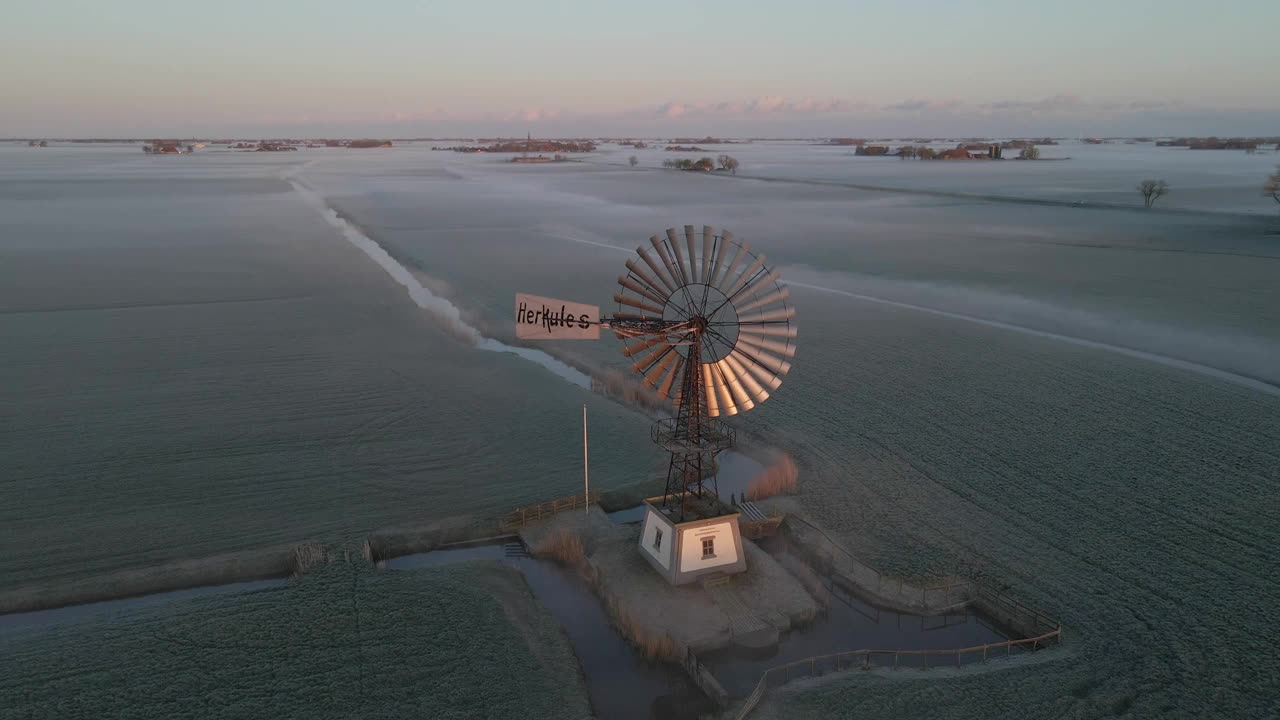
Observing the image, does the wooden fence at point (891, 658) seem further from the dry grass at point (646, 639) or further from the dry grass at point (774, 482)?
the dry grass at point (774, 482)

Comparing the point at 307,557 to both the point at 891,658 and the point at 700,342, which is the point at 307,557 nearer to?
the point at 700,342

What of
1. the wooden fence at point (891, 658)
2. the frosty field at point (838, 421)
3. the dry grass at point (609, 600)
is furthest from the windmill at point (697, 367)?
the frosty field at point (838, 421)

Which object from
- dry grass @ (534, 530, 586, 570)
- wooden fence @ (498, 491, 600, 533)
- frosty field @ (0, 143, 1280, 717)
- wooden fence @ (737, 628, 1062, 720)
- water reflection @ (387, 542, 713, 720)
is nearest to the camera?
water reflection @ (387, 542, 713, 720)

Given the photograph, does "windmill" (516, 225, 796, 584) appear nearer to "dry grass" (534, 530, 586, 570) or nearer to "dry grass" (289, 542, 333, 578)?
"dry grass" (534, 530, 586, 570)

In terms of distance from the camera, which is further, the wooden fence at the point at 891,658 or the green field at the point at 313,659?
the wooden fence at the point at 891,658

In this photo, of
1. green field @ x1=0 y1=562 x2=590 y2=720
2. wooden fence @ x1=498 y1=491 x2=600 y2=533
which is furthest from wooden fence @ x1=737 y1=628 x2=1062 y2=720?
wooden fence @ x1=498 y1=491 x2=600 y2=533

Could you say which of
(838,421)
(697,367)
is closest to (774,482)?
(838,421)

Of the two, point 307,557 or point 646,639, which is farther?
point 307,557
